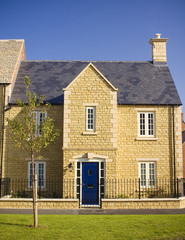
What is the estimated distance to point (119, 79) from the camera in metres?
23.5

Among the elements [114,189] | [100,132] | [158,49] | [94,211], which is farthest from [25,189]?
[158,49]

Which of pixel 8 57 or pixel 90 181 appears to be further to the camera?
pixel 8 57

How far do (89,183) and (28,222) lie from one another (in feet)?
20.5

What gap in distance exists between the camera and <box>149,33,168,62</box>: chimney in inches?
991

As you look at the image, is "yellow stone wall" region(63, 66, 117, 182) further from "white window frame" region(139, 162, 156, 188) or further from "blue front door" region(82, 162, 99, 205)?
"white window frame" region(139, 162, 156, 188)

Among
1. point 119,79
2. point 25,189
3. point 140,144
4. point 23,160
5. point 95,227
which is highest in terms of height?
point 119,79

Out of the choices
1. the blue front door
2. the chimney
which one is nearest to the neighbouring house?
the blue front door

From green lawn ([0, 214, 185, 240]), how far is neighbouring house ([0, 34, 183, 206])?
11.9 feet

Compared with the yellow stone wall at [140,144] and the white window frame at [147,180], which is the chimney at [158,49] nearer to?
the yellow stone wall at [140,144]

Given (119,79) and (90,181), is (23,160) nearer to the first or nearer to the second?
→ (90,181)

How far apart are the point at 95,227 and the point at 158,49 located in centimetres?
1717

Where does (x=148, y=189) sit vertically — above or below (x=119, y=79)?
below

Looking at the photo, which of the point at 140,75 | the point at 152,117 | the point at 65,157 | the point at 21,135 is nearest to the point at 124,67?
the point at 140,75

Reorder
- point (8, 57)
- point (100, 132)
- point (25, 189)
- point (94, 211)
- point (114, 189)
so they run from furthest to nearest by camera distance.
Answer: point (8, 57) → point (25, 189) → point (100, 132) → point (114, 189) → point (94, 211)
